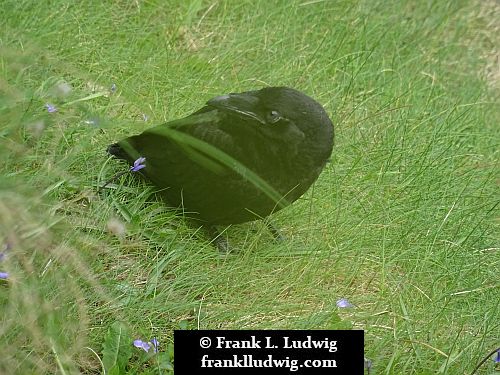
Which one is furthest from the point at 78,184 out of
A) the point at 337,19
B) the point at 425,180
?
the point at 337,19

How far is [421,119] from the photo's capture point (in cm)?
393

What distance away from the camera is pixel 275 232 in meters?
3.02

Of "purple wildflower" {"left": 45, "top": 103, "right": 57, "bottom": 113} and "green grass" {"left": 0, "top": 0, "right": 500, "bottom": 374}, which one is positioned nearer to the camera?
"green grass" {"left": 0, "top": 0, "right": 500, "bottom": 374}

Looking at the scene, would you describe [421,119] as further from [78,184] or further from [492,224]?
[78,184]

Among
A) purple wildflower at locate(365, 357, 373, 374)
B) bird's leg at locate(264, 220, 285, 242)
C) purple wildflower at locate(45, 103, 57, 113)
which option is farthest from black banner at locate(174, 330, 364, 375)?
purple wildflower at locate(45, 103, 57, 113)

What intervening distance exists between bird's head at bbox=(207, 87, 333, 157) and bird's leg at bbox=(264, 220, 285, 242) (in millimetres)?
359

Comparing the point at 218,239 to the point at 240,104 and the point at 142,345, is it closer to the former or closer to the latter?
the point at 240,104

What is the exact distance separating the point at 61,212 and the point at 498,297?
56.0 inches

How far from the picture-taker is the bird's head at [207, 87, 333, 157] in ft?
9.00

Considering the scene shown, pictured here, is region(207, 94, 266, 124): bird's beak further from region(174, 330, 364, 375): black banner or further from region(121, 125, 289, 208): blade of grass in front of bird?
region(174, 330, 364, 375): black banner

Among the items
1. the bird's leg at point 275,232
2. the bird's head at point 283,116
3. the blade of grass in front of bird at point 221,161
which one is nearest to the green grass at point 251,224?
the bird's leg at point 275,232

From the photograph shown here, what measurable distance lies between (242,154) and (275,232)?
35 cm

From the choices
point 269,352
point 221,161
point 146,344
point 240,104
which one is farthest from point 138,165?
point 269,352

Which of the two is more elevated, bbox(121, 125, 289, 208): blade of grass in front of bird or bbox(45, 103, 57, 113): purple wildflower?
bbox(45, 103, 57, 113): purple wildflower
